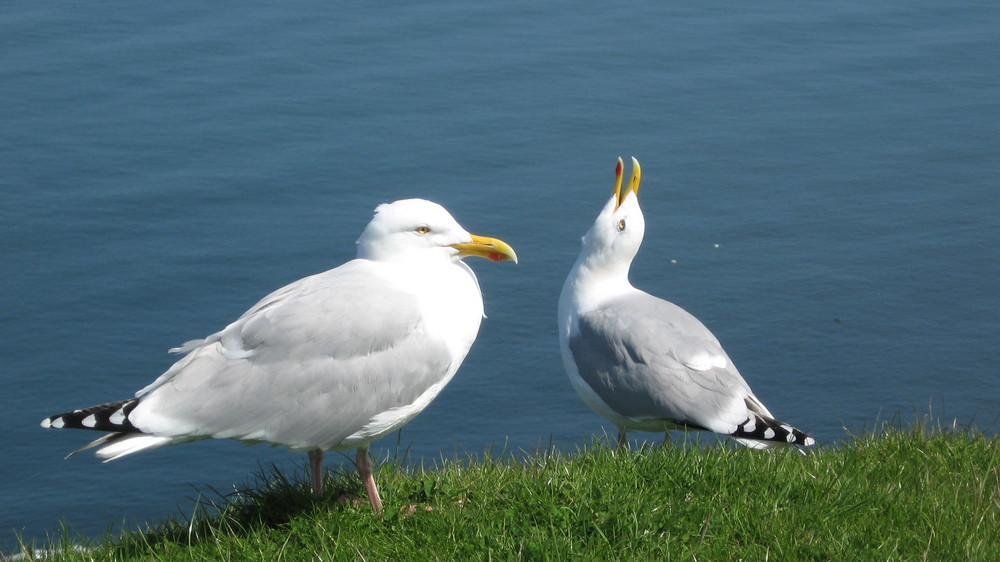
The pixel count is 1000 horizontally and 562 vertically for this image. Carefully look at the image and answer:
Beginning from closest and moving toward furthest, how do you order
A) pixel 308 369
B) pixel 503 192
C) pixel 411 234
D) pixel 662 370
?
pixel 308 369
pixel 411 234
pixel 662 370
pixel 503 192

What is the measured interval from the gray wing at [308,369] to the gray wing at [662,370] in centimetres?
153

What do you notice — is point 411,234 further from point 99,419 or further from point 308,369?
point 99,419

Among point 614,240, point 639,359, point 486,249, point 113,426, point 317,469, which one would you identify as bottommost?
point 317,469

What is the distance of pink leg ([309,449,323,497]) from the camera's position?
5867mm

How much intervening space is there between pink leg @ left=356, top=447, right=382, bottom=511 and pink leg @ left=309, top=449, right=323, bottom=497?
191mm

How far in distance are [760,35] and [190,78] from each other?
22.8 feet

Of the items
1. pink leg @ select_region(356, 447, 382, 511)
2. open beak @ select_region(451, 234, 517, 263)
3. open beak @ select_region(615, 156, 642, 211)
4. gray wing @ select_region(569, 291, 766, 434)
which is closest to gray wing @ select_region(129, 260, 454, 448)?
pink leg @ select_region(356, 447, 382, 511)

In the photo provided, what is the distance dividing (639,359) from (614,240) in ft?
3.13

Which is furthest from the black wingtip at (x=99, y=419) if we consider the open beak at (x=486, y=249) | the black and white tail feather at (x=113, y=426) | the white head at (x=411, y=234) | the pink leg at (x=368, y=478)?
the open beak at (x=486, y=249)

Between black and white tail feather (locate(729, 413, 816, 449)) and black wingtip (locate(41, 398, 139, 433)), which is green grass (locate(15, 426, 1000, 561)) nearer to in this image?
black and white tail feather (locate(729, 413, 816, 449))

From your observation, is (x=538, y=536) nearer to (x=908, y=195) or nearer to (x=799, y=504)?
(x=799, y=504)

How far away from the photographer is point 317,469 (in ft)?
19.4

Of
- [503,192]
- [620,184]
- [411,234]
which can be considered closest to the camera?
[411,234]

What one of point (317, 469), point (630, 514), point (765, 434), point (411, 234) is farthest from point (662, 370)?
point (317, 469)
